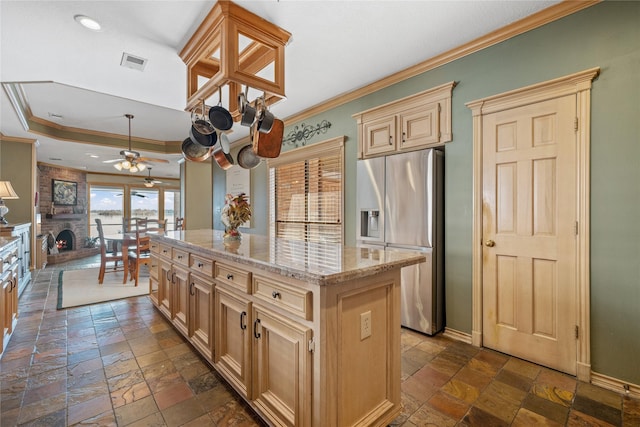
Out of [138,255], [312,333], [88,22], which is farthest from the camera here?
[138,255]

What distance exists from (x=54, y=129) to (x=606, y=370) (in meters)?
7.55

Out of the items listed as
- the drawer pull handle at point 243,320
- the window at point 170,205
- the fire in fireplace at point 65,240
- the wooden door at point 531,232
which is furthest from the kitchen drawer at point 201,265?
the window at point 170,205

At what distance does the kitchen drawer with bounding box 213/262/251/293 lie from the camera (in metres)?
1.63

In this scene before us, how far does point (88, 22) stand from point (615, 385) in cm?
440

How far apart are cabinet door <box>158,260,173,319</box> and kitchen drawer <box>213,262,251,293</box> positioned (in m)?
1.08

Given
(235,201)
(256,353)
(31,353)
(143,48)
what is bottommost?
(31,353)

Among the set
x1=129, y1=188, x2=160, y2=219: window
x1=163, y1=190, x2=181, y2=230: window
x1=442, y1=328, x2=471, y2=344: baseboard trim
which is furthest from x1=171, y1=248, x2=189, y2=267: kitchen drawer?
x1=163, y1=190, x2=181, y2=230: window

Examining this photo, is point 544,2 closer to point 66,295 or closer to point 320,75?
point 320,75

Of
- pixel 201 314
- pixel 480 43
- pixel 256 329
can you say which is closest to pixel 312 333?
pixel 256 329

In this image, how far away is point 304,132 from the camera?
414 centimetres

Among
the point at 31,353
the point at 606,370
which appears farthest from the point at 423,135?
the point at 31,353

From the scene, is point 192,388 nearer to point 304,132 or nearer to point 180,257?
point 180,257

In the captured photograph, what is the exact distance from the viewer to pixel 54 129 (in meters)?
4.93

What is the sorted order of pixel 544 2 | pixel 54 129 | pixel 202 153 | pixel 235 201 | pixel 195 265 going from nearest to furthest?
pixel 544 2 → pixel 195 265 → pixel 235 201 → pixel 202 153 → pixel 54 129
